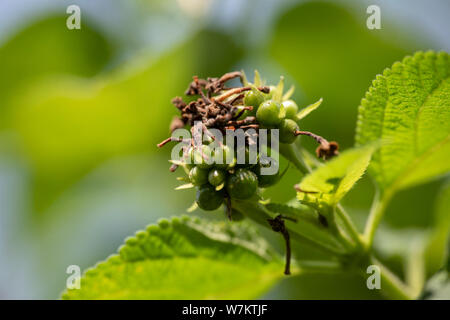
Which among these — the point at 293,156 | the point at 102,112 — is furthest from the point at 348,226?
the point at 102,112

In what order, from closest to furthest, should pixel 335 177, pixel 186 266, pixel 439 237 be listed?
pixel 335 177 → pixel 186 266 → pixel 439 237

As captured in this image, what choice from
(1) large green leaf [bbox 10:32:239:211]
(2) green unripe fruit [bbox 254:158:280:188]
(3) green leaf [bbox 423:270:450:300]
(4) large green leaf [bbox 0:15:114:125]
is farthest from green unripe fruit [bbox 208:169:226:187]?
(4) large green leaf [bbox 0:15:114:125]

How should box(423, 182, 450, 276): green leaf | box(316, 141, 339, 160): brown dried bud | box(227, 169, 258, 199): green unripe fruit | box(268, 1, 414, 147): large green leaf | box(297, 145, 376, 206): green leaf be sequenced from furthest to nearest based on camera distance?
box(268, 1, 414, 147): large green leaf
box(423, 182, 450, 276): green leaf
box(316, 141, 339, 160): brown dried bud
box(227, 169, 258, 199): green unripe fruit
box(297, 145, 376, 206): green leaf

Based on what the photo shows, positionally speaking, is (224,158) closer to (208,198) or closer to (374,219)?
(208,198)

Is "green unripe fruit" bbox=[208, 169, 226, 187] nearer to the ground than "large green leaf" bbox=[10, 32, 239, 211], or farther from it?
nearer to the ground

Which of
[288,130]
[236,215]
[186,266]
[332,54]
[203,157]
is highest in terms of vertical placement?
[332,54]

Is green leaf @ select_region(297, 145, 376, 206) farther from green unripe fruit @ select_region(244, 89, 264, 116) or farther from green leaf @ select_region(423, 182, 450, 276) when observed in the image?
green leaf @ select_region(423, 182, 450, 276)
